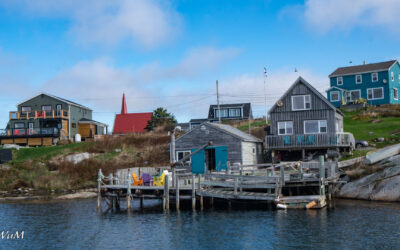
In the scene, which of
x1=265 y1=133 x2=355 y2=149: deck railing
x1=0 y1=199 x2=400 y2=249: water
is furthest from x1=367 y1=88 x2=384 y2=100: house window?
x1=0 y1=199 x2=400 y2=249: water

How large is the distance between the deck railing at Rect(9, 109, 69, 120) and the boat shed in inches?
1270

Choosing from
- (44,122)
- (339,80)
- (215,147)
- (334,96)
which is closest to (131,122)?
(44,122)

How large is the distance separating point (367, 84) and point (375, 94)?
207cm

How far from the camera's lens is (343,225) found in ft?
75.9

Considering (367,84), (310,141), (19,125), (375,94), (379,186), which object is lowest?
(379,186)

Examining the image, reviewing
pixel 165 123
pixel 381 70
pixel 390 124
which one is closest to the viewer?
pixel 390 124

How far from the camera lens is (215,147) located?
42.5 metres

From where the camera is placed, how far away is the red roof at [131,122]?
78.6 metres

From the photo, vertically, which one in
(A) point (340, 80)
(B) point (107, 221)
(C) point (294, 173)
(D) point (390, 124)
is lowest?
(B) point (107, 221)

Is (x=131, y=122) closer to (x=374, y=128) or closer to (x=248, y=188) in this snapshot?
(x=374, y=128)

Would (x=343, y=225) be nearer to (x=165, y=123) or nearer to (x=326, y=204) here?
(x=326, y=204)

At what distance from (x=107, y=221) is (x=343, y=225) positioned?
1480cm

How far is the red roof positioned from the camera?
258ft

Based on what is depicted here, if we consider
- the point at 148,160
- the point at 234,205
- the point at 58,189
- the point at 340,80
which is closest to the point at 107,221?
the point at 234,205
